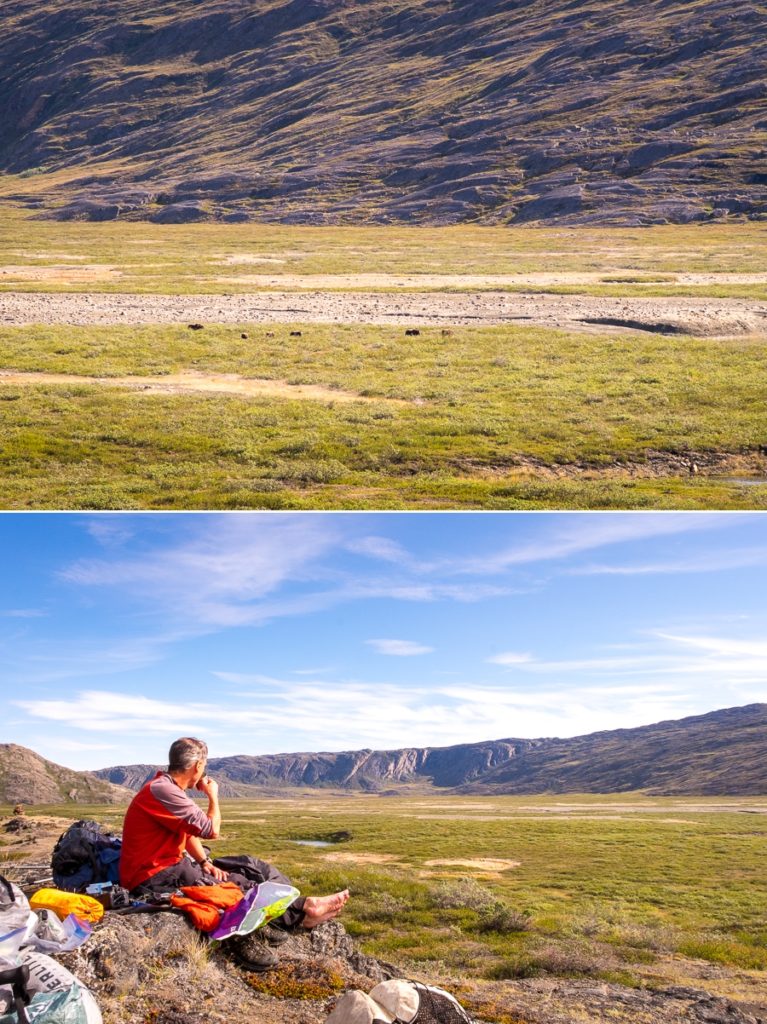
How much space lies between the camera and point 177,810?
8.02 m

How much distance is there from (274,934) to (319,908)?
1.72 feet

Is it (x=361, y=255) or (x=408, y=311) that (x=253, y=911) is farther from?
(x=361, y=255)

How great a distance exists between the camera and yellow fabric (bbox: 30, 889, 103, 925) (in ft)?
26.1

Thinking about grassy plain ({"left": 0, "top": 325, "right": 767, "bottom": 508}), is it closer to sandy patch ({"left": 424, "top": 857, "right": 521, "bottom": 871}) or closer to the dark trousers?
the dark trousers

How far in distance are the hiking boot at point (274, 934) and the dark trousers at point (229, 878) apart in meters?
0.08

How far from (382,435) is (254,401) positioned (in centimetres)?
562

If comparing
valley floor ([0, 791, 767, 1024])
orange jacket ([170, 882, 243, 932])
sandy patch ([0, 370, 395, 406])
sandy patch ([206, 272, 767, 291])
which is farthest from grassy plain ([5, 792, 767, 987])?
sandy patch ([206, 272, 767, 291])

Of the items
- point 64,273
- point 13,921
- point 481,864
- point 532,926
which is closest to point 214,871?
point 13,921

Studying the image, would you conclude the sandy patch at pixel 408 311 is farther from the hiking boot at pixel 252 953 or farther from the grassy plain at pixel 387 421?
the hiking boot at pixel 252 953

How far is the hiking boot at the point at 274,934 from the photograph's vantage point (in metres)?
8.81

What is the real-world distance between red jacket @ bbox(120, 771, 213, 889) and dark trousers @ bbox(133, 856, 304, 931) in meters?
0.07

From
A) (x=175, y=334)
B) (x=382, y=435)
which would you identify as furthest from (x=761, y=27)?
(x=382, y=435)

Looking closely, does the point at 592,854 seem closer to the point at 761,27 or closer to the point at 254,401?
the point at 254,401

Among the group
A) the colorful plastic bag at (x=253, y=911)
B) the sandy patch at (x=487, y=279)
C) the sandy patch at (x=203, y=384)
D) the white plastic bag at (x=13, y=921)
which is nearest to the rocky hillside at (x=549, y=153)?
the sandy patch at (x=487, y=279)
